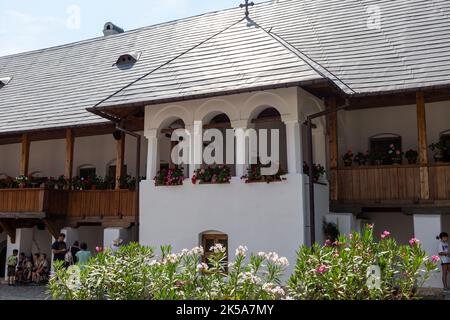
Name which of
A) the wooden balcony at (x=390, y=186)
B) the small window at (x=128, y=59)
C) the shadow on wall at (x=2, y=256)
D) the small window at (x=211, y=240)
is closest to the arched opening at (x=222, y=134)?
the small window at (x=211, y=240)

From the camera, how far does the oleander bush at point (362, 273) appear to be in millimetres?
6227

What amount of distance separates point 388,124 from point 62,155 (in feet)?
39.3

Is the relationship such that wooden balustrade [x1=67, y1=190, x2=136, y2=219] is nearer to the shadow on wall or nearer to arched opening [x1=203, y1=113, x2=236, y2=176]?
arched opening [x1=203, y1=113, x2=236, y2=176]

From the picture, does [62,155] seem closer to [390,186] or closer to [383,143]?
[383,143]

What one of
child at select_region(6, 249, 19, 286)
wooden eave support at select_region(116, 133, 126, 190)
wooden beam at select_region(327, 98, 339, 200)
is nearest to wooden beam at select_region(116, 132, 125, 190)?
wooden eave support at select_region(116, 133, 126, 190)

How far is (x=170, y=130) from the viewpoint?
14500 mm

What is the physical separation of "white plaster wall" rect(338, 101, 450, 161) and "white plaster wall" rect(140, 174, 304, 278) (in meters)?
3.64

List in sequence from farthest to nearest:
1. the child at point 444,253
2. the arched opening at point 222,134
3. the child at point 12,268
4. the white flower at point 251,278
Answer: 1. the child at point 12,268
2. the arched opening at point 222,134
3. the child at point 444,253
4. the white flower at point 251,278

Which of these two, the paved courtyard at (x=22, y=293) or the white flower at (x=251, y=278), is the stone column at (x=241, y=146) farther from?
the white flower at (x=251, y=278)

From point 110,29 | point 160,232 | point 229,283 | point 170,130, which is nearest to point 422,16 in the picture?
point 170,130

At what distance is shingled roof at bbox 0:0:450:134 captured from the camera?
42.7ft

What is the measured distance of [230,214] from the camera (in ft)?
41.7

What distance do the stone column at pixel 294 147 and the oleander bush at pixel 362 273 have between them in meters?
5.62

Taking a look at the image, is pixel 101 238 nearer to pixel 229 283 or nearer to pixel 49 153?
pixel 49 153
